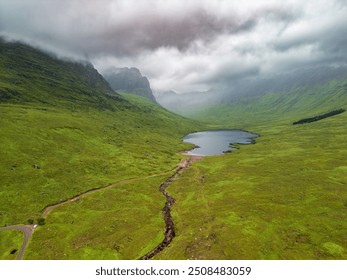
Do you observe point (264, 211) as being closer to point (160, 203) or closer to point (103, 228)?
point (160, 203)

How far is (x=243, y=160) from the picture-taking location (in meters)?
178

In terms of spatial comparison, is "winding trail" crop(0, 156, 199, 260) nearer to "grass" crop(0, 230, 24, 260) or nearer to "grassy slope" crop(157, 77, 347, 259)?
"grass" crop(0, 230, 24, 260)

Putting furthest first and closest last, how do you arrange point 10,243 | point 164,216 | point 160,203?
point 160,203 < point 164,216 < point 10,243

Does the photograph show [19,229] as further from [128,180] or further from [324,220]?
[324,220]

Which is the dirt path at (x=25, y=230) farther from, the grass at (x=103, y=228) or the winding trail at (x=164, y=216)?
the grass at (x=103, y=228)

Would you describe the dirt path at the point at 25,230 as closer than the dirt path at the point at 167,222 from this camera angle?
No

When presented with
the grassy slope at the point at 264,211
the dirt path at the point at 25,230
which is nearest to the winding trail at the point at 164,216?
the dirt path at the point at 25,230

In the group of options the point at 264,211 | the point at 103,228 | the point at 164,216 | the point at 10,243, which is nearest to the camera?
the point at 10,243

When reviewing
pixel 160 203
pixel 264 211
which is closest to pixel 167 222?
pixel 160 203

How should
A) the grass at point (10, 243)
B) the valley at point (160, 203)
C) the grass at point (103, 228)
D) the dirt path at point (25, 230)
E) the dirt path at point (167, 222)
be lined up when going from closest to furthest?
the grass at point (10, 243) → the valley at point (160, 203) → the dirt path at point (167, 222) → the grass at point (103, 228) → the dirt path at point (25, 230)

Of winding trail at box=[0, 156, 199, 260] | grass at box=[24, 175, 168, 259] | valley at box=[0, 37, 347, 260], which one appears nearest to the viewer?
valley at box=[0, 37, 347, 260]

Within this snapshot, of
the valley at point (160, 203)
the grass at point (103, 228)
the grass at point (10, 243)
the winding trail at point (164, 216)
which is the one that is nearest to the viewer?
the grass at point (10, 243)

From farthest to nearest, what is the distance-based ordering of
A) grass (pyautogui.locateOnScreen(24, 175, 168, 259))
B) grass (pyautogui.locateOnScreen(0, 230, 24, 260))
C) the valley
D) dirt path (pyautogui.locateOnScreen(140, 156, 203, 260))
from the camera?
1. grass (pyautogui.locateOnScreen(24, 175, 168, 259))
2. dirt path (pyautogui.locateOnScreen(140, 156, 203, 260))
3. the valley
4. grass (pyautogui.locateOnScreen(0, 230, 24, 260))

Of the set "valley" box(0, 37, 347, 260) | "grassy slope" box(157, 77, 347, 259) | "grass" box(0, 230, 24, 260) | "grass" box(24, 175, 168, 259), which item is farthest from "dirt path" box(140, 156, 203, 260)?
"grass" box(0, 230, 24, 260)
